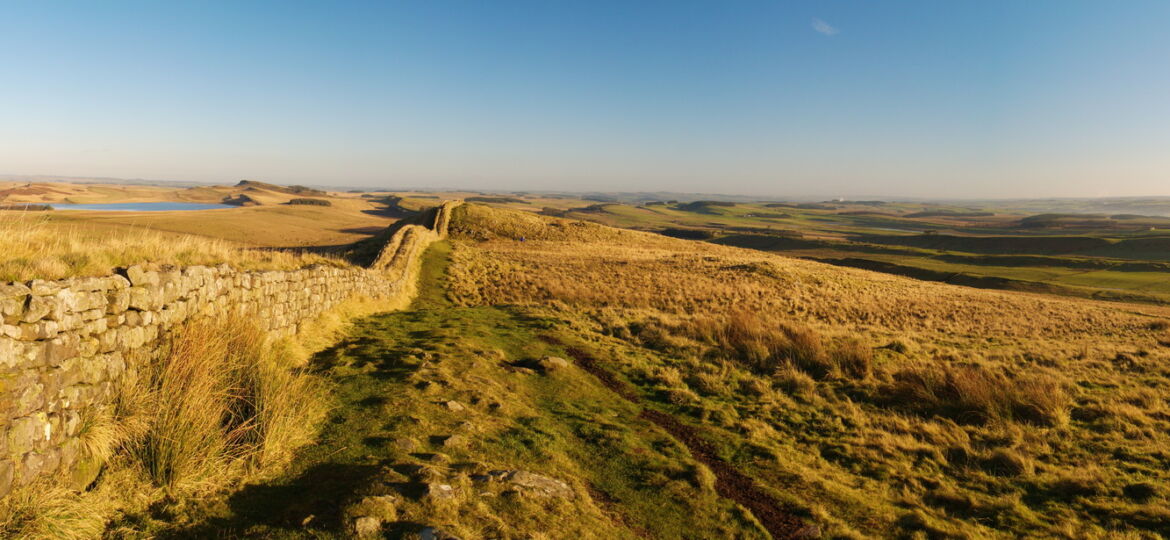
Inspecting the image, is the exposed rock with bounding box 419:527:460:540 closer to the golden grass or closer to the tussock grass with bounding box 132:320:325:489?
the tussock grass with bounding box 132:320:325:489

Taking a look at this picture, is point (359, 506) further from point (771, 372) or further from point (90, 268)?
point (771, 372)

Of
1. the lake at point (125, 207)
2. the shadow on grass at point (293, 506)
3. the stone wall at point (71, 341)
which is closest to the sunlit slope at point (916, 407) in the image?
the shadow on grass at point (293, 506)

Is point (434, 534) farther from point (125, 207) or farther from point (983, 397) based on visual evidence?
point (125, 207)

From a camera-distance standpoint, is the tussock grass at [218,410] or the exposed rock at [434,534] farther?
the tussock grass at [218,410]

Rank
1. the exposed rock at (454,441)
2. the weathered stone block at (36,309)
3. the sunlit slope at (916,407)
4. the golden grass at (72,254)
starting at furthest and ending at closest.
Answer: the sunlit slope at (916,407), the exposed rock at (454,441), the golden grass at (72,254), the weathered stone block at (36,309)

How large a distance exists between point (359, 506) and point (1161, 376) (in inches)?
856

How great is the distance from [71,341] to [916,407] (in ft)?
50.4

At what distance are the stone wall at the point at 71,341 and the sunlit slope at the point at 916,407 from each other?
8.99m

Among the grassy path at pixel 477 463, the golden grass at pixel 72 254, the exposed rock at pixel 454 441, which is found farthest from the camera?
the exposed rock at pixel 454 441

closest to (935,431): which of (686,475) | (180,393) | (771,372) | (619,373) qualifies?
(771,372)

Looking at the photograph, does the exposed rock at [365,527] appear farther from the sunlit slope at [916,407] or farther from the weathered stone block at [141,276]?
the sunlit slope at [916,407]

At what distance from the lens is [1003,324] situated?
26594 millimetres

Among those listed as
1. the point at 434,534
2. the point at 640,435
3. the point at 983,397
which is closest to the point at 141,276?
the point at 434,534

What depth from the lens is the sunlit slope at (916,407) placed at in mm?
7555
